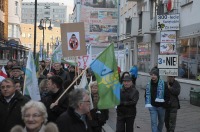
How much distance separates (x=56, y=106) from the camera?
20.5 feet

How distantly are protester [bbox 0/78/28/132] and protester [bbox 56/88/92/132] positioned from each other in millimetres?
958

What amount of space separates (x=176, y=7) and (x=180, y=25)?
49.1 inches

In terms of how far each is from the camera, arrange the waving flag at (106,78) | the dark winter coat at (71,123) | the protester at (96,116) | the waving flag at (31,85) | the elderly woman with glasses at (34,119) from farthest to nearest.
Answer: the waving flag at (31,85) → the waving flag at (106,78) → the protester at (96,116) → the dark winter coat at (71,123) → the elderly woman with glasses at (34,119)

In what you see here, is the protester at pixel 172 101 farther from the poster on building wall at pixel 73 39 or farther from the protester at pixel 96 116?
the protester at pixel 96 116

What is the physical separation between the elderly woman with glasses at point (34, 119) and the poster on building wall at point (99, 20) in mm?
49728

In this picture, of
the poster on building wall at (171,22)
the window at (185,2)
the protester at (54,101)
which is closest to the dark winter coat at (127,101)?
the protester at (54,101)

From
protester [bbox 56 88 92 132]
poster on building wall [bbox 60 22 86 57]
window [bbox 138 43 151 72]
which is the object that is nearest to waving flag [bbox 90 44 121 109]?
poster on building wall [bbox 60 22 86 57]

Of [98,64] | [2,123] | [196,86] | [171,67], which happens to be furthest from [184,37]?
[2,123]

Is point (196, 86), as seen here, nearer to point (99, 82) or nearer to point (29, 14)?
point (99, 82)

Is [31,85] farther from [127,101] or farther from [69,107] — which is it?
[69,107]

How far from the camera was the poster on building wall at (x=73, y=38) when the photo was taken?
28.0 ft

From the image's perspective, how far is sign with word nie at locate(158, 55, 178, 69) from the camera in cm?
1071

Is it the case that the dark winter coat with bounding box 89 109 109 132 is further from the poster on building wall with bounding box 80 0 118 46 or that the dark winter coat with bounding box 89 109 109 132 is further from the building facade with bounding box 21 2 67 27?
the building facade with bounding box 21 2 67 27

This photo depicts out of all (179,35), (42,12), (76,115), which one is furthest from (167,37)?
(42,12)
